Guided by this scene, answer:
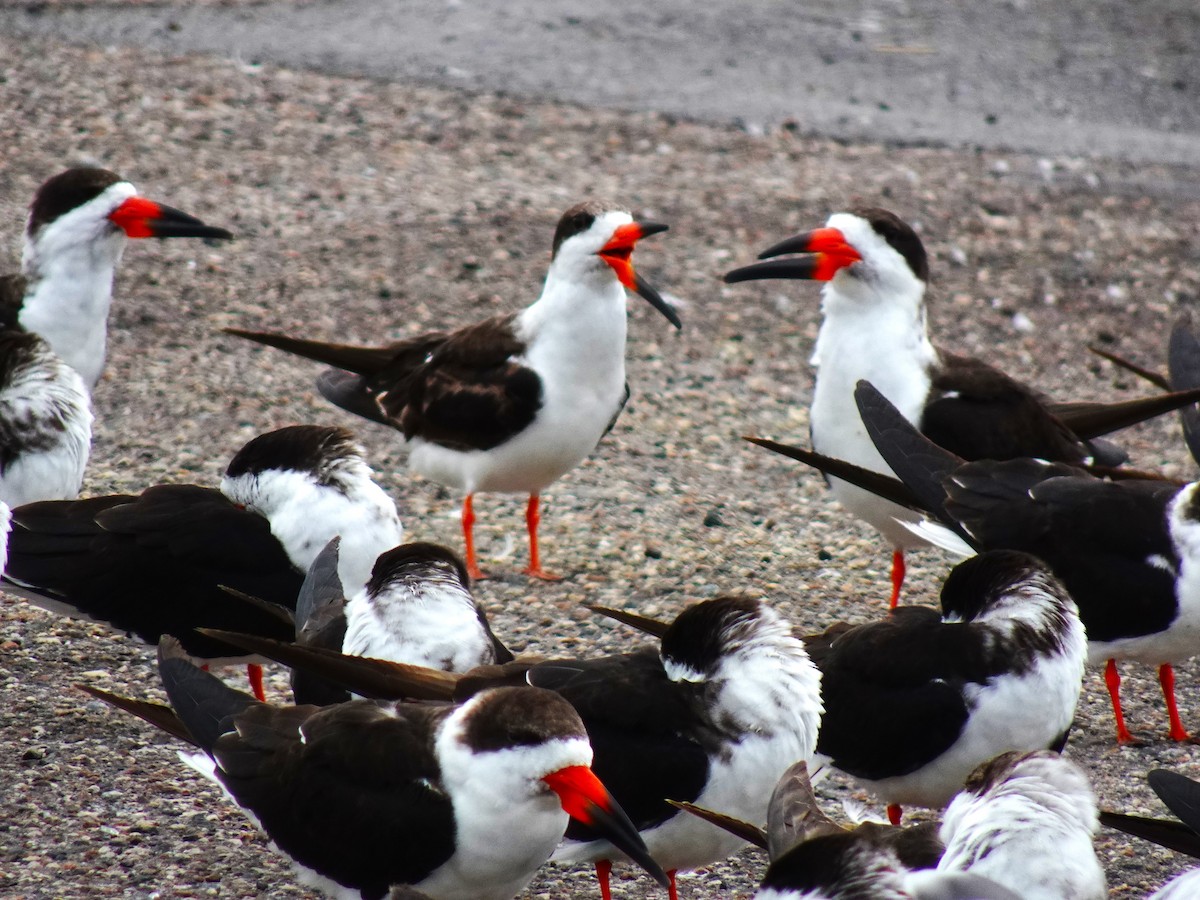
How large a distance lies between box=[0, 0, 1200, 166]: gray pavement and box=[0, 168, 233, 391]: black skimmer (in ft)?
14.0

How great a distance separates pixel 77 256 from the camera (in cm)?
593

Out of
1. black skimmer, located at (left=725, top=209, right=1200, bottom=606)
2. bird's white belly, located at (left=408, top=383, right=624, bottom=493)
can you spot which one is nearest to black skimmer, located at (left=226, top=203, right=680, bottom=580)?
bird's white belly, located at (left=408, top=383, right=624, bottom=493)

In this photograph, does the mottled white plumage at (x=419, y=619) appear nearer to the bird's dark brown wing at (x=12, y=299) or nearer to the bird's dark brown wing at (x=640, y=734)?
the bird's dark brown wing at (x=640, y=734)

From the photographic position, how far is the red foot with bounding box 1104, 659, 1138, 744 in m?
4.84

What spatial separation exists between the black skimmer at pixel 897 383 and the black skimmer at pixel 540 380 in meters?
0.54

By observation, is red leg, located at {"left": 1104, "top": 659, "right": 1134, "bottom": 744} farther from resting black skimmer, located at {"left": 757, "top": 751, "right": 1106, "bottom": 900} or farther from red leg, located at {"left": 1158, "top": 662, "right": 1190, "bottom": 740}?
resting black skimmer, located at {"left": 757, "top": 751, "right": 1106, "bottom": 900}

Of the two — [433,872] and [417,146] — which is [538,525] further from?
[417,146]

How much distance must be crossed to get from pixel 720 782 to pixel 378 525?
153 cm

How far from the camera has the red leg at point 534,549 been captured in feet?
18.8

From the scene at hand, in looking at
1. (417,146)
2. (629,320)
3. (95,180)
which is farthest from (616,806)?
(417,146)

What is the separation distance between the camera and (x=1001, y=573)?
409cm

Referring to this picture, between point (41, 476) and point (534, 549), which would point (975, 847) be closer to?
point (534, 549)

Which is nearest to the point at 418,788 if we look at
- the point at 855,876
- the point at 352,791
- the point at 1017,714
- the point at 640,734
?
the point at 352,791

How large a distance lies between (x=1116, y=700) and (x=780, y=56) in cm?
698
